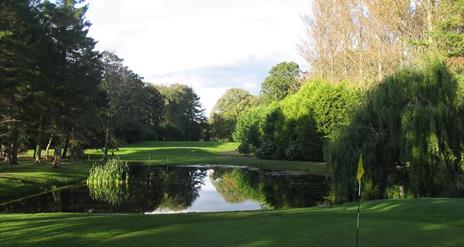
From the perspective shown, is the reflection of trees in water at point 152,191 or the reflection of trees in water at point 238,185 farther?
the reflection of trees in water at point 238,185

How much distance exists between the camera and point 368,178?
23.0 meters

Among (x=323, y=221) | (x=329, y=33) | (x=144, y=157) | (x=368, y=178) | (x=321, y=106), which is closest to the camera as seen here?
(x=323, y=221)

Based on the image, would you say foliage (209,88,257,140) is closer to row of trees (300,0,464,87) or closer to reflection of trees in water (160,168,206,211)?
row of trees (300,0,464,87)

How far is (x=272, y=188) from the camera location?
33375mm

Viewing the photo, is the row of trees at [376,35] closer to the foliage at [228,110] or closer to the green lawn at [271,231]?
the green lawn at [271,231]

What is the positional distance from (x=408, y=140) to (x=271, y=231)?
13.4m

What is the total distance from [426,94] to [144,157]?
4833cm

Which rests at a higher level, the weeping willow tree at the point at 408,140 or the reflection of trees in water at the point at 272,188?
the weeping willow tree at the point at 408,140

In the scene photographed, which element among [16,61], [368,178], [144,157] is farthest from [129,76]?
[368,178]

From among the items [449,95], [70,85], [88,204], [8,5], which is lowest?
[88,204]

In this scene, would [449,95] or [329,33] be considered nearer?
[449,95]

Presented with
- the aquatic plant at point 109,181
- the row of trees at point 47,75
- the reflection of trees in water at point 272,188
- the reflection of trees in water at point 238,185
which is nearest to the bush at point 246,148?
the row of trees at point 47,75

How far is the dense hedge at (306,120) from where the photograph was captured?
50.8 metres

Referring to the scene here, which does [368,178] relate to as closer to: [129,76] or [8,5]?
[8,5]
